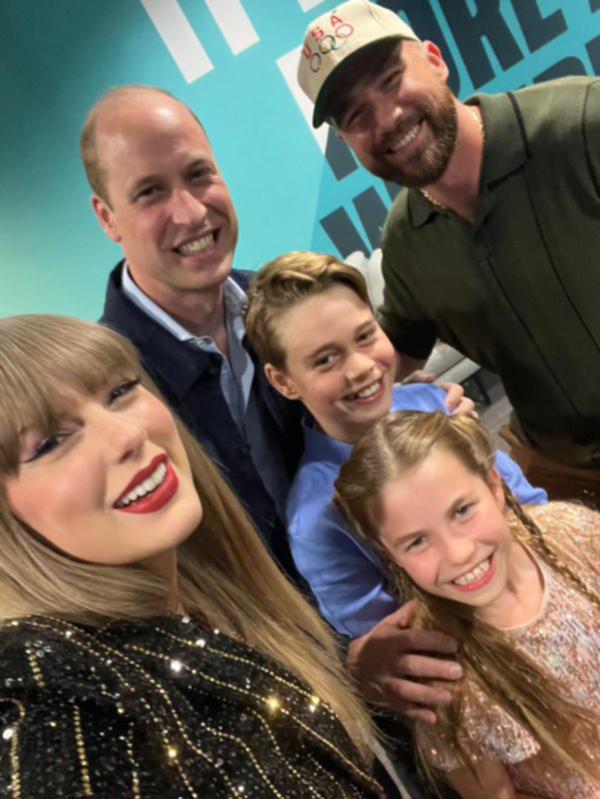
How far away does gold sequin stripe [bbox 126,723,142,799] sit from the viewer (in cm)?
64

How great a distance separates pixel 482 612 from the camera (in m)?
1.19

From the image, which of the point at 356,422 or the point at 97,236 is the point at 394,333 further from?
the point at 97,236

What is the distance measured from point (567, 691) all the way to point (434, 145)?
1.19 m

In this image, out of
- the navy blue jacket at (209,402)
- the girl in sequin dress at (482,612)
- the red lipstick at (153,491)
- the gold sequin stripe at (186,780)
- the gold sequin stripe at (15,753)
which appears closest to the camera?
the gold sequin stripe at (15,753)

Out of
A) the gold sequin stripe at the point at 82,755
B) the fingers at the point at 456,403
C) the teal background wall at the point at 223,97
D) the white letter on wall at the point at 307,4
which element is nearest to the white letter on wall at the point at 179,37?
the teal background wall at the point at 223,97

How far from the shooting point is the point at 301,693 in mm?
867

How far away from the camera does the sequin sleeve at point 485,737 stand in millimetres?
1121

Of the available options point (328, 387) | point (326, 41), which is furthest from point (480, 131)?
point (328, 387)

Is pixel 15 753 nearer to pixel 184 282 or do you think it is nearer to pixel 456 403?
pixel 184 282

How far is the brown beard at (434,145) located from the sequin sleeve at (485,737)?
1125mm

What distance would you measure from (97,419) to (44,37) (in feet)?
6.21

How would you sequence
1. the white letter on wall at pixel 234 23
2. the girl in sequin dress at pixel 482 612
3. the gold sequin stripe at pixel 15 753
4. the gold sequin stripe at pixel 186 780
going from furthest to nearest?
the white letter on wall at pixel 234 23
the girl in sequin dress at pixel 482 612
the gold sequin stripe at pixel 186 780
the gold sequin stripe at pixel 15 753

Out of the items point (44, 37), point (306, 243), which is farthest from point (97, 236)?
point (306, 243)

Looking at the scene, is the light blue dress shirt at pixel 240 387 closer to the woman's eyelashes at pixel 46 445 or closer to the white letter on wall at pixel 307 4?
the woman's eyelashes at pixel 46 445
